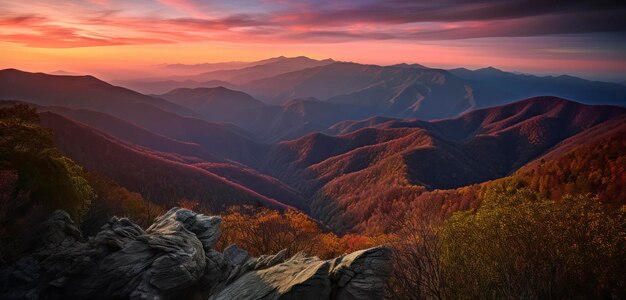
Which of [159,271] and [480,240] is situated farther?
[480,240]

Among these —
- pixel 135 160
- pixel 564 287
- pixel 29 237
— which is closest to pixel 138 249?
pixel 29 237

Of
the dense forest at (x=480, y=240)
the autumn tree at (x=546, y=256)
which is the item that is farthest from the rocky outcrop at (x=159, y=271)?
the autumn tree at (x=546, y=256)

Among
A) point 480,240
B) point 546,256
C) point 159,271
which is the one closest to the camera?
point 546,256

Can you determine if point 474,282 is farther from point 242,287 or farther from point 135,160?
point 135,160

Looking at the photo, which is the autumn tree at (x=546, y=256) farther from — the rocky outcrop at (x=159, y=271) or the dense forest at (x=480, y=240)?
the rocky outcrop at (x=159, y=271)

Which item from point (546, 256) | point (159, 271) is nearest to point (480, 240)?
point (546, 256)

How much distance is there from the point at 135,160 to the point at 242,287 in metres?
172

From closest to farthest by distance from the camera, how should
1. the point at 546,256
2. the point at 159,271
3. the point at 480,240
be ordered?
the point at 546,256, the point at 159,271, the point at 480,240

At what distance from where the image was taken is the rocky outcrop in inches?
918

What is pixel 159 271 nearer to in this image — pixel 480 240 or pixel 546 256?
pixel 480 240

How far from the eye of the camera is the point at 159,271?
90.6 ft

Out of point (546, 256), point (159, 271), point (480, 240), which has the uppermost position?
point (546, 256)

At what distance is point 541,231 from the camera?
27438 millimetres

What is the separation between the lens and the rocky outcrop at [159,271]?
23328 millimetres
